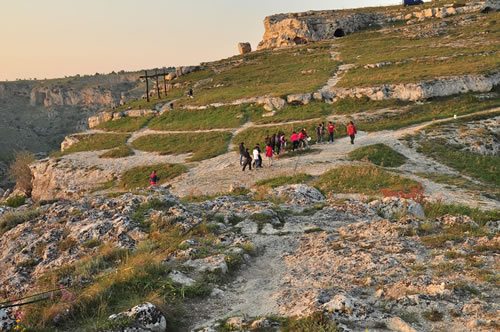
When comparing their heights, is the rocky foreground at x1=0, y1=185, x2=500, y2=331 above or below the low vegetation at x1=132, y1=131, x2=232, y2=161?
below

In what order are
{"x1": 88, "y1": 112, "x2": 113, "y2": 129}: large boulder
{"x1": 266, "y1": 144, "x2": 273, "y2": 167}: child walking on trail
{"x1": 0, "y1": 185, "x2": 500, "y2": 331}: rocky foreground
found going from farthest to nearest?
{"x1": 88, "y1": 112, "x2": 113, "y2": 129}: large boulder → {"x1": 266, "y1": 144, "x2": 273, "y2": 167}: child walking on trail → {"x1": 0, "y1": 185, "x2": 500, "y2": 331}: rocky foreground

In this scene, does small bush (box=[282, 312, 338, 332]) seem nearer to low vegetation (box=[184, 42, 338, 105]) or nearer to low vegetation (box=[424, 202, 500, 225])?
low vegetation (box=[424, 202, 500, 225])

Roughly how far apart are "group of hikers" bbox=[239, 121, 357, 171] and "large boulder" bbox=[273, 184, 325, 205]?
9.55 meters

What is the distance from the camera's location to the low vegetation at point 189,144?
35750 mm

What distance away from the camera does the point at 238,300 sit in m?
7.92

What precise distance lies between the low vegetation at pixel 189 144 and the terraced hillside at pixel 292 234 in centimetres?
44

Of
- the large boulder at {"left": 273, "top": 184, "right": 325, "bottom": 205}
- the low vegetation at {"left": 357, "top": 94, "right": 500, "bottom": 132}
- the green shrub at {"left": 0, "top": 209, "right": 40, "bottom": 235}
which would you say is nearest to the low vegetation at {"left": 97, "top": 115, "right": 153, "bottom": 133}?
the low vegetation at {"left": 357, "top": 94, "right": 500, "bottom": 132}

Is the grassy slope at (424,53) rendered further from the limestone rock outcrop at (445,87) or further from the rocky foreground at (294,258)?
the rocky foreground at (294,258)

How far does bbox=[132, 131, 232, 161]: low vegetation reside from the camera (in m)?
35.8

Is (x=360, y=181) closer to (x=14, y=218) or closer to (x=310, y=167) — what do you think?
(x=310, y=167)

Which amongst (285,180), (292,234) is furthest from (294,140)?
(292,234)

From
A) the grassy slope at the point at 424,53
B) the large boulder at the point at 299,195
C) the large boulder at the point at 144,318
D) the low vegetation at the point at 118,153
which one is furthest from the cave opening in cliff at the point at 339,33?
the large boulder at the point at 144,318

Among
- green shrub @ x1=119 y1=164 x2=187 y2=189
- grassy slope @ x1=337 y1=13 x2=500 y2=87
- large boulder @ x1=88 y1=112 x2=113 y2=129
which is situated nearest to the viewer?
green shrub @ x1=119 y1=164 x2=187 y2=189

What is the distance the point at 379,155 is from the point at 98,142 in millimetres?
41943
